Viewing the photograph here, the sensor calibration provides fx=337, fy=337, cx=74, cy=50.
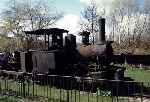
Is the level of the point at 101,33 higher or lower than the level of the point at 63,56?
higher

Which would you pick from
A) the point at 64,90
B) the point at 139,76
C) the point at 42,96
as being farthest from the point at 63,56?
the point at 42,96

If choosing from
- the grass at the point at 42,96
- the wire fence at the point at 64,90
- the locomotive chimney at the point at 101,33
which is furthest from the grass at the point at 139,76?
the grass at the point at 42,96

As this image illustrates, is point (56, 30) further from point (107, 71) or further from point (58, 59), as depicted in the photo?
point (107, 71)

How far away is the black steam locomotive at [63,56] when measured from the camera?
766 inches

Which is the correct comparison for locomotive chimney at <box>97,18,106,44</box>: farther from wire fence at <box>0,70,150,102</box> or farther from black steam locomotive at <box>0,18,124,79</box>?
wire fence at <box>0,70,150,102</box>

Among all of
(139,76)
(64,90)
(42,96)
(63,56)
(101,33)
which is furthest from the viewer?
(139,76)

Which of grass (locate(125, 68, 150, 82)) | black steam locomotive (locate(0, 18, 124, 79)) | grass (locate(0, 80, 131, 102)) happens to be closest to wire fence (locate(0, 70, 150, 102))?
grass (locate(0, 80, 131, 102))

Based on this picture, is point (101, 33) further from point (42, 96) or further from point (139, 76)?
point (42, 96)

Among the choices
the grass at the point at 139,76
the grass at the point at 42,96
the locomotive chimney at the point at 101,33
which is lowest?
the grass at the point at 139,76

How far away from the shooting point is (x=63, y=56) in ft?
65.3

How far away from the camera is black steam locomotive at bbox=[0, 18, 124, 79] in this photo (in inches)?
766

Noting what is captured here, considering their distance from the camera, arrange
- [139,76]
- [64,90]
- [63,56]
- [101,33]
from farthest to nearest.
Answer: [139,76] < [101,33] < [63,56] < [64,90]

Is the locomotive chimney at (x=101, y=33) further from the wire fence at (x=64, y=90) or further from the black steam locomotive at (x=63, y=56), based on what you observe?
the wire fence at (x=64, y=90)

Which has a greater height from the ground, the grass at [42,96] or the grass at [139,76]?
the grass at [42,96]
